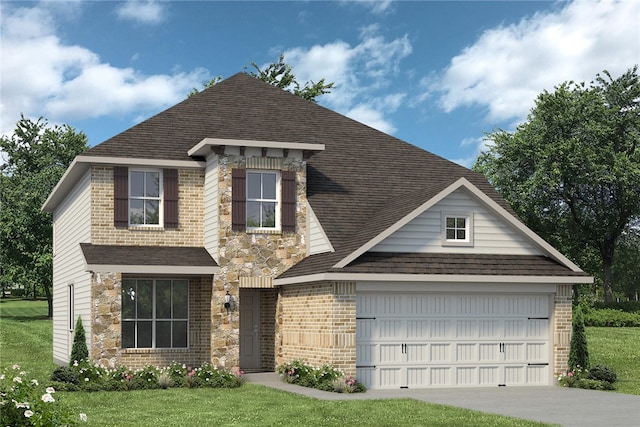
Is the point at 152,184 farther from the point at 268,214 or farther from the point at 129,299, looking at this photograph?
the point at 268,214

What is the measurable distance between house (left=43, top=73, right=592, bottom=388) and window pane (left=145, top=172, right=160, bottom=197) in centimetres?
3

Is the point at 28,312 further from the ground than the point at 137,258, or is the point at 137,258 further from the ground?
the point at 137,258

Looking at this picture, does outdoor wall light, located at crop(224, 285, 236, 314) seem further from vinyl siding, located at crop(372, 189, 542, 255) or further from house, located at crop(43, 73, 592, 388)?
vinyl siding, located at crop(372, 189, 542, 255)

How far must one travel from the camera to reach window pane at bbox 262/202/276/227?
26125 mm

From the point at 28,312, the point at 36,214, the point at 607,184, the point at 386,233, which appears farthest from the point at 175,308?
the point at 28,312

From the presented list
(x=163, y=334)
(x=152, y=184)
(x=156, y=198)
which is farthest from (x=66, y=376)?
(x=152, y=184)

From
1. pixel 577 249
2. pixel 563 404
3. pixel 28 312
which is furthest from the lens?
pixel 28 312

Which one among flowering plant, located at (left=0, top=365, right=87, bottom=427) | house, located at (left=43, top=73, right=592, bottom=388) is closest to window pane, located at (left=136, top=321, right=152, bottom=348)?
house, located at (left=43, top=73, right=592, bottom=388)

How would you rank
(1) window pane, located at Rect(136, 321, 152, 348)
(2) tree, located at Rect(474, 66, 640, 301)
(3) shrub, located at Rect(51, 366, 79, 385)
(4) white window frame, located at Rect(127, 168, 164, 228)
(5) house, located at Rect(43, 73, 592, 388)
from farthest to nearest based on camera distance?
(2) tree, located at Rect(474, 66, 640, 301) → (4) white window frame, located at Rect(127, 168, 164, 228) → (1) window pane, located at Rect(136, 321, 152, 348) → (5) house, located at Rect(43, 73, 592, 388) → (3) shrub, located at Rect(51, 366, 79, 385)

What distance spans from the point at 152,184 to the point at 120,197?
3.47ft

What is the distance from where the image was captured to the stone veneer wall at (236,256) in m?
25.5

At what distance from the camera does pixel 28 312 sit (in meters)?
68.8

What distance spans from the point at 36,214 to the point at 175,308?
33.6 metres

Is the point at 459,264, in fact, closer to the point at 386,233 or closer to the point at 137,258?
the point at 386,233
